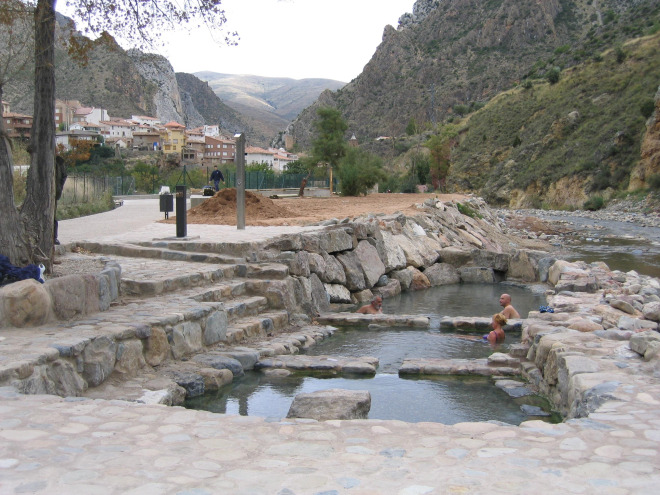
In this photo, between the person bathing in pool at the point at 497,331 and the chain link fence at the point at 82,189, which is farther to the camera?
the chain link fence at the point at 82,189

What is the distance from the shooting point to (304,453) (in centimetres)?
374

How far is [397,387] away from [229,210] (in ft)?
35.3

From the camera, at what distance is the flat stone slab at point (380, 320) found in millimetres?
10570

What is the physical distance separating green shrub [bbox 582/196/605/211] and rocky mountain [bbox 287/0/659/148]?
28.2 metres

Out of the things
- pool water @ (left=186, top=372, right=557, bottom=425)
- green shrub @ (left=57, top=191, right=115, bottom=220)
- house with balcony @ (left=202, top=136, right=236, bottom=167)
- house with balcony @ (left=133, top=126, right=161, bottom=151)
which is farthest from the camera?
house with balcony @ (left=202, top=136, right=236, bottom=167)

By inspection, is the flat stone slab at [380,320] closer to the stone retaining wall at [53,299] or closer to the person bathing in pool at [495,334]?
the person bathing in pool at [495,334]

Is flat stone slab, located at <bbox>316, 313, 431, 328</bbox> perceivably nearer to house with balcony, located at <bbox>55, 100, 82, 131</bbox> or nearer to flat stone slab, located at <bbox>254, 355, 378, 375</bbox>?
flat stone slab, located at <bbox>254, 355, 378, 375</bbox>

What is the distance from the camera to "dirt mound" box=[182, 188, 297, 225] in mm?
16156

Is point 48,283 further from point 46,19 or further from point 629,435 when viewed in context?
point 629,435

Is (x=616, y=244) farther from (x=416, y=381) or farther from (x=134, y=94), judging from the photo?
(x=134, y=94)

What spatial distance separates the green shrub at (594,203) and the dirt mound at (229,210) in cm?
2748

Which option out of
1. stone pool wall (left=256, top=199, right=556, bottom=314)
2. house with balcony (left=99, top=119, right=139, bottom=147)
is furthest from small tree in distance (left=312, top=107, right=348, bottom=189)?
house with balcony (left=99, top=119, right=139, bottom=147)

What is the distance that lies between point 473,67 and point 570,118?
3966cm

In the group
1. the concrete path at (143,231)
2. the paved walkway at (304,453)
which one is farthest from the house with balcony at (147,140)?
the paved walkway at (304,453)
